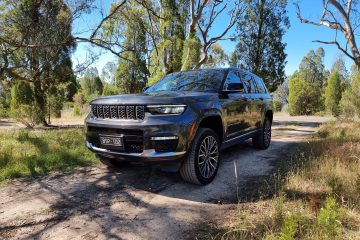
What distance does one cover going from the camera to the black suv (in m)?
3.77

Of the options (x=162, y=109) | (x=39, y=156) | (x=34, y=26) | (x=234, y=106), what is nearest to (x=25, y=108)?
(x=34, y=26)

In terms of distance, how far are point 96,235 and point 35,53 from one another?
12.5m

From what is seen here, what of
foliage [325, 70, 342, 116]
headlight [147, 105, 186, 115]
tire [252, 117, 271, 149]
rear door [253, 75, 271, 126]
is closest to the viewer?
headlight [147, 105, 186, 115]

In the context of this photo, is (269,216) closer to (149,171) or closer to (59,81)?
(149,171)

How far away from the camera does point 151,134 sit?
3.74 meters

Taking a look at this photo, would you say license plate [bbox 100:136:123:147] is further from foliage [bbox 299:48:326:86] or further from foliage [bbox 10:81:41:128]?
foliage [bbox 299:48:326:86]

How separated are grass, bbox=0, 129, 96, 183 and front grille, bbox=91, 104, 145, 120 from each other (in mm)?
1657

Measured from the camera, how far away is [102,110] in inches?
171

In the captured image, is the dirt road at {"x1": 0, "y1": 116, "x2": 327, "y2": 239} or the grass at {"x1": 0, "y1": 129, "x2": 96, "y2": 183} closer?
the dirt road at {"x1": 0, "y1": 116, "x2": 327, "y2": 239}

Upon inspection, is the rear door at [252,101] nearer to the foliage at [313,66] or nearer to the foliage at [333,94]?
the foliage at [333,94]

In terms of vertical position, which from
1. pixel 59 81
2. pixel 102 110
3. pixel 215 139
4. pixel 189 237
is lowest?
pixel 189 237

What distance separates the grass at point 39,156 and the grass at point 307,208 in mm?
3630

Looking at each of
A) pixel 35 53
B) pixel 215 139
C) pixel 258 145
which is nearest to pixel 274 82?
pixel 258 145

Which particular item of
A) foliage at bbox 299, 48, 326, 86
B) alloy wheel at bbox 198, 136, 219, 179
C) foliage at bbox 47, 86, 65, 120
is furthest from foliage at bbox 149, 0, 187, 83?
foliage at bbox 299, 48, 326, 86
